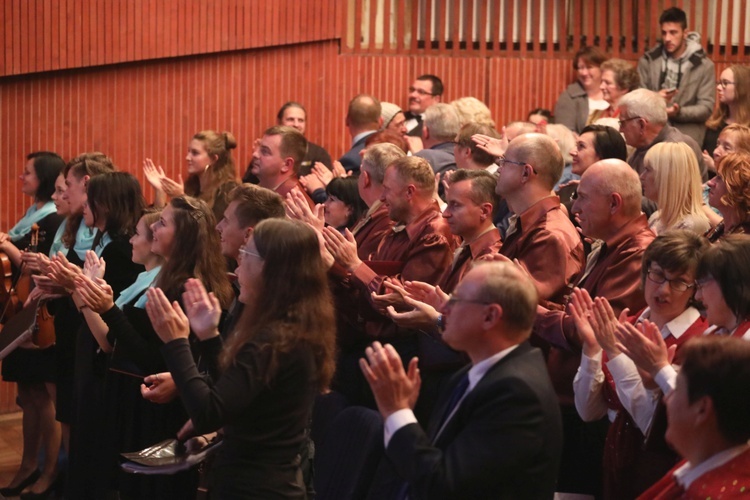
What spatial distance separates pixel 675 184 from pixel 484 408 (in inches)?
87.9

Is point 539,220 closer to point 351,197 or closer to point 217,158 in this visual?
point 351,197

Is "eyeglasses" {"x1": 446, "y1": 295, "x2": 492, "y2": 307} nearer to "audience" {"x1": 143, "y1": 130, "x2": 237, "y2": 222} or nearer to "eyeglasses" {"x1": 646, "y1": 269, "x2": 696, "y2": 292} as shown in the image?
"eyeglasses" {"x1": 646, "y1": 269, "x2": 696, "y2": 292}

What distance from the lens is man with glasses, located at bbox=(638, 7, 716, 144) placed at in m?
7.43

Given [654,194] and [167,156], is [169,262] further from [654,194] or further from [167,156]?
[167,156]

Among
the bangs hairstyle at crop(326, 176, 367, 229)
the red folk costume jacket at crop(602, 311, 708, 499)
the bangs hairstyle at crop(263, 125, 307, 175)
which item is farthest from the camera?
the bangs hairstyle at crop(263, 125, 307, 175)

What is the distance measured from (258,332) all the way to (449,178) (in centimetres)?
170

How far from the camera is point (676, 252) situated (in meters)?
3.38

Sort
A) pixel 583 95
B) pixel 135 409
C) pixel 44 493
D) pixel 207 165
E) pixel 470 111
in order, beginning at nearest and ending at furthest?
pixel 135 409
pixel 44 493
pixel 470 111
pixel 207 165
pixel 583 95

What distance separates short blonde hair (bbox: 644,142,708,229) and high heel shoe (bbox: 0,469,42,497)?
3262mm

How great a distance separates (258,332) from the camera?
2949 mm

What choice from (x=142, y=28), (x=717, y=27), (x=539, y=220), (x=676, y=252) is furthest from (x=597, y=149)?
(x=717, y=27)

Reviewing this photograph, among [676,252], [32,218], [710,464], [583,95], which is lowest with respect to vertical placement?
[32,218]

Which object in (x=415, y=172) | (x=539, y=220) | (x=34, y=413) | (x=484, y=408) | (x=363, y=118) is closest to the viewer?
(x=484, y=408)

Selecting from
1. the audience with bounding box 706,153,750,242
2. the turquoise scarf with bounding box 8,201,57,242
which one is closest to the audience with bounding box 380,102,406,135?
the turquoise scarf with bounding box 8,201,57,242
